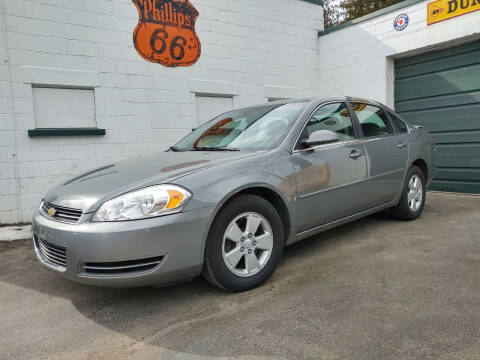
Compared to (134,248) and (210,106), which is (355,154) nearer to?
(134,248)

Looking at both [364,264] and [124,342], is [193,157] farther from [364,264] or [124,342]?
[364,264]

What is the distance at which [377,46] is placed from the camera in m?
7.41

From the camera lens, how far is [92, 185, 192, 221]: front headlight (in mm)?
2283

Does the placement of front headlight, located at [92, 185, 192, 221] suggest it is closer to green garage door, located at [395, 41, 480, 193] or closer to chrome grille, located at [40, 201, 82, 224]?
chrome grille, located at [40, 201, 82, 224]

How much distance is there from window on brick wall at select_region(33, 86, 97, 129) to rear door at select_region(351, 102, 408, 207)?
4.13 meters

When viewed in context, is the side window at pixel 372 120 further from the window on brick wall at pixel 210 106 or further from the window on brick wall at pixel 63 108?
the window on brick wall at pixel 63 108

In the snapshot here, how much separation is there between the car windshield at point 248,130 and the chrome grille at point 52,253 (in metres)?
1.46

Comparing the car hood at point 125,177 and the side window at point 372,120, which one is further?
the side window at point 372,120

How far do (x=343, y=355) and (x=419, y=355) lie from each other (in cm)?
37

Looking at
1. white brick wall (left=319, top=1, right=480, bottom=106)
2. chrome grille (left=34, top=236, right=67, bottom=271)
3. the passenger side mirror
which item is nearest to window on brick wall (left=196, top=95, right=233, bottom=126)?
white brick wall (left=319, top=1, right=480, bottom=106)

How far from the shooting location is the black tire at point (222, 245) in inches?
98.0

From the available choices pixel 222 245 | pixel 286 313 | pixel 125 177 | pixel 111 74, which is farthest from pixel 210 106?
pixel 286 313

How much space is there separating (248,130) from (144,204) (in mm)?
1349

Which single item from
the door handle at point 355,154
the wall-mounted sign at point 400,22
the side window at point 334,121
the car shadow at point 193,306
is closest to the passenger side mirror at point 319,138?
the side window at point 334,121
